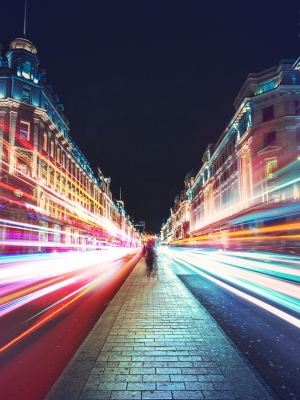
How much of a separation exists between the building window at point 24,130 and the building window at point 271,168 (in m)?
28.4

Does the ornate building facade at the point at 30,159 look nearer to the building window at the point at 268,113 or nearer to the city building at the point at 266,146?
the city building at the point at 266,146

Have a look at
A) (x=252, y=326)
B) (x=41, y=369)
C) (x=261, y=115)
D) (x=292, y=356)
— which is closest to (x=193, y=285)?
(x=252, y=326)

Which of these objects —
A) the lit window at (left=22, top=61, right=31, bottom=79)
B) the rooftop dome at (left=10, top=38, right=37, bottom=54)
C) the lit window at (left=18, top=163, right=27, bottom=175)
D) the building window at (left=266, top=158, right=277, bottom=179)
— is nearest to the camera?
the building window at (left=266, top=158, right=277, bottom=179)

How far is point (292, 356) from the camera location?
4.75 metres

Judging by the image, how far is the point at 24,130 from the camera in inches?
1479

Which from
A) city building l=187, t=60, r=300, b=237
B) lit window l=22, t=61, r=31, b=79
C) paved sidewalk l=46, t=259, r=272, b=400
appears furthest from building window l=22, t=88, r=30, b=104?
paved sidewalk l=46, t=259, r=272, b=400

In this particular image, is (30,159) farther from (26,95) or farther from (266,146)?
(266,146)

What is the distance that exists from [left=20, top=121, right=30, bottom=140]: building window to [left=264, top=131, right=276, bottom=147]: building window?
28190mm

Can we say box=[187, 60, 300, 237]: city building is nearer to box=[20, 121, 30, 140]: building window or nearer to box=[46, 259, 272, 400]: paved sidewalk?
box=[46, 259, 272, 400]: paved sidewalk

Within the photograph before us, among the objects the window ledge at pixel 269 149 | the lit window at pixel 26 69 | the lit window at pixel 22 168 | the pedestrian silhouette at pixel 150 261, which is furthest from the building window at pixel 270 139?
the lit window at pixel 26 69

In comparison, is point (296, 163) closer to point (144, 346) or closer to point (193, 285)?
point (193, 285)

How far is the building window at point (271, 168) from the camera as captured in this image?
3466 centimetres

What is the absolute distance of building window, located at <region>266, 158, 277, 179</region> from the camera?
3466 centimetres

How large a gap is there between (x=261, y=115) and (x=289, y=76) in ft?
16.8
